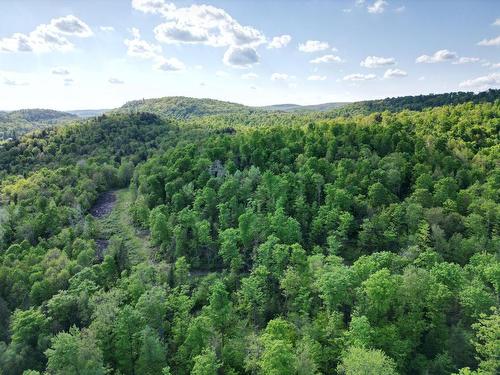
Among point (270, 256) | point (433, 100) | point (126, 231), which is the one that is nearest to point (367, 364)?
point (270, 256)

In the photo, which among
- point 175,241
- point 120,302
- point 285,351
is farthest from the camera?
point 175,241

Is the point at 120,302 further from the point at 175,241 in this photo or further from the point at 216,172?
the point at 216,172

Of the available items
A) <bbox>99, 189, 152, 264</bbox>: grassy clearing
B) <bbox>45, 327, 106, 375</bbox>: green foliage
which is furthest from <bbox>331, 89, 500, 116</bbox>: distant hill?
<bbox>45, 327, 106, 375</bbox>: green foliage

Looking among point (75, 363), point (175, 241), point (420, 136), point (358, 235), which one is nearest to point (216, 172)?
point (175, 241)

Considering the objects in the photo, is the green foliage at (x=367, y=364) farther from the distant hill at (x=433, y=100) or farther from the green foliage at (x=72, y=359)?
the distant hill at (x=433, y=100)

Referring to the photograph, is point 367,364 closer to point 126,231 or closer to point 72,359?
point 72,359

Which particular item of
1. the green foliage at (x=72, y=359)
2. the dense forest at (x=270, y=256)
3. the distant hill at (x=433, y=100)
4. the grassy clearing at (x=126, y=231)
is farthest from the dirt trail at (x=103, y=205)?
the distant hill at (x=433, y=100)

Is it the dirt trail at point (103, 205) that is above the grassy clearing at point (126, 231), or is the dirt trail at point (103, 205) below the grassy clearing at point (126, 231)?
above

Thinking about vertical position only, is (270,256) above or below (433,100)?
below
